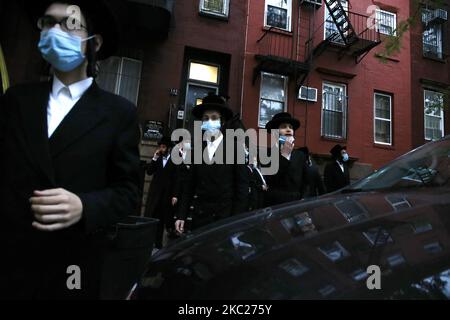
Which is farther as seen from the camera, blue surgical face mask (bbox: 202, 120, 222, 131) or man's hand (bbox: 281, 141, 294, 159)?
man's hand (bbox: 281, 141, 294, 159)

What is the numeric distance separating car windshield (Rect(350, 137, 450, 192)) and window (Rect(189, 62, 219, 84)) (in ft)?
28.8

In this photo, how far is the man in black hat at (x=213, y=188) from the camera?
364 cm

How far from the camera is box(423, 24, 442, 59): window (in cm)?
1361

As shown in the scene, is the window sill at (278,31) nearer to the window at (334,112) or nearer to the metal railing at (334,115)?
the window at (334,112)

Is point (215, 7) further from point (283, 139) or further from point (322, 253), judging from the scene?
point (322, 253)

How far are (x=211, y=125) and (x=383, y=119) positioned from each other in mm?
10214

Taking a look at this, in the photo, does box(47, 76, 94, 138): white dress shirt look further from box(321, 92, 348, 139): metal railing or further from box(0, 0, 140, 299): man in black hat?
box(321, 92, 348, 139): metal railing

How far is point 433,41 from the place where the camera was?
45.5 ft

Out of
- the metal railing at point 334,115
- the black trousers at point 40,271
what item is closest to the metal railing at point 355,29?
the metal railing at point 334,115

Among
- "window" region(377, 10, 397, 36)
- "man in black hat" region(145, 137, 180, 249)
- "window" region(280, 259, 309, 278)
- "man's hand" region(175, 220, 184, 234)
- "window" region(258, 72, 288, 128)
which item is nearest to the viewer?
"window" region(280, 259, 309, 278)

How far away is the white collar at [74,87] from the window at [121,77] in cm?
865

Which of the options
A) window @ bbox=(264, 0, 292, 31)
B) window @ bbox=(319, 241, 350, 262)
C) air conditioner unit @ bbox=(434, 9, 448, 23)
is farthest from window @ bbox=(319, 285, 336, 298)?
air conditioner unit @ bbox=(434, 9, 448, 23)
